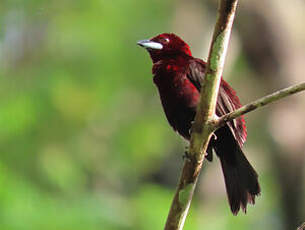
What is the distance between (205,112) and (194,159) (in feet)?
0.69

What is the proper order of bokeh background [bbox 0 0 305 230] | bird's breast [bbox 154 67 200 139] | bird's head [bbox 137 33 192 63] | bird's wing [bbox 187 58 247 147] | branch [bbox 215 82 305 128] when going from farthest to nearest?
bokeh background [bbox 0 0 305 230] → bird's head [bbox 137 33 192 63] → bird's breast [bbox 154 67 200 139] → bird's wing [bbox 187 58 247 147] → branch [bbox 215 82 305 128]

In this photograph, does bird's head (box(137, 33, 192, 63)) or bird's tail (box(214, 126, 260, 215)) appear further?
bird's head (box(137, 33, 192, 63))

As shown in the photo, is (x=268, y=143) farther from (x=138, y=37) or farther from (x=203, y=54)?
(x=138, y=37)

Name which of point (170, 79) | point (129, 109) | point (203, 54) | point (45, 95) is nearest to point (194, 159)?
point (170, 79)

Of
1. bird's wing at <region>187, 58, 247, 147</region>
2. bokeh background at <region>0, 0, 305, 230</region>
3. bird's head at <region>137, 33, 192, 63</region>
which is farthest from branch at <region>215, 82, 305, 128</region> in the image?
bokeh background at <region>0, 0, 305, 230</region>

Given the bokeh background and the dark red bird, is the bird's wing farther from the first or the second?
the bokeh background

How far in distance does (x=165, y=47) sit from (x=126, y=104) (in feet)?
15.8

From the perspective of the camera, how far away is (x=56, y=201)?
16.5 ft

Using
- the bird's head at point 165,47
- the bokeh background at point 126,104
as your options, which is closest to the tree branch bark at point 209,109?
the bird's head at point 165,47

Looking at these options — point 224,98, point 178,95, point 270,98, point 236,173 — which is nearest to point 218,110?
point 224,98

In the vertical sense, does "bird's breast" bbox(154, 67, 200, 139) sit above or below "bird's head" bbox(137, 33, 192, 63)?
below

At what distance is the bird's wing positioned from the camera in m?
3.45

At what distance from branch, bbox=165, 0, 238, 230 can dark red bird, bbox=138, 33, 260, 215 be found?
791mm

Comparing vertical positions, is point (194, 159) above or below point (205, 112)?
below
